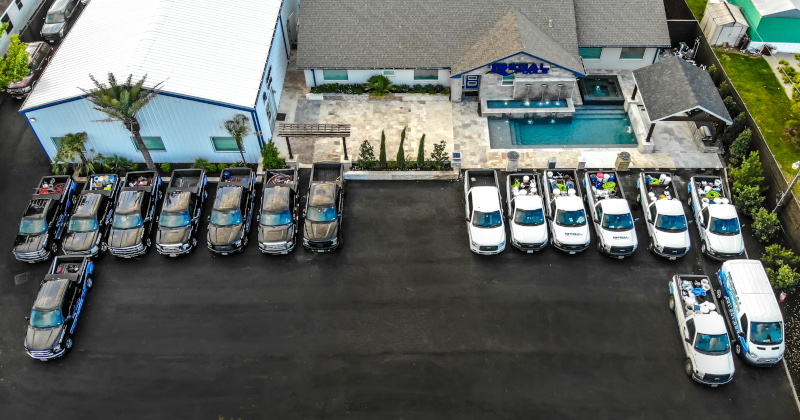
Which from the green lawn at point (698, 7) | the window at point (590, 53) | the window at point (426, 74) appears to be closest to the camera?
the window at point (426, 74)

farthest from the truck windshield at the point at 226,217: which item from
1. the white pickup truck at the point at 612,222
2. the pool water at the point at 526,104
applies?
the white pickup truck at the point at 612,222

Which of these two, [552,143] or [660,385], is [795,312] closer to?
[660,385]

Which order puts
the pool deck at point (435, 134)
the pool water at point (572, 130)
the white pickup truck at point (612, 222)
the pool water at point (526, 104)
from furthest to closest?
the pool water at point (526, 104) → the pool water at point (572, 130) → the pool deck at point (435, 134) → the white pickup truck at point (612, 222)

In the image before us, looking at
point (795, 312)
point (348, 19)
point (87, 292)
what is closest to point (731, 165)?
point (795, 312)

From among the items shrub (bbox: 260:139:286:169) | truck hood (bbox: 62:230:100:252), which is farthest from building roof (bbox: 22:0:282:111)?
truck hood (bbox: 62:230:100:252)

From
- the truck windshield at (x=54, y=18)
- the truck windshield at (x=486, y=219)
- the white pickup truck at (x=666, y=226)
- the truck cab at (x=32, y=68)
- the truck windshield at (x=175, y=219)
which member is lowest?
the white pickup truck at (x=666, y=226)

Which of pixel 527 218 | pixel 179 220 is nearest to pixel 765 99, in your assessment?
pixel 527 218

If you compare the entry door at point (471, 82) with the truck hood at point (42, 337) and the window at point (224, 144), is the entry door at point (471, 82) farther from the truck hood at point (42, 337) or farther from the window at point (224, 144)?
the truck hood at point (42, 337)
